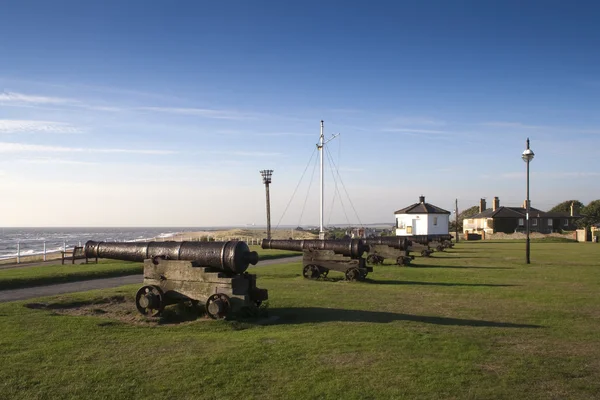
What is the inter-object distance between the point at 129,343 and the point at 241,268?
9.58 ft

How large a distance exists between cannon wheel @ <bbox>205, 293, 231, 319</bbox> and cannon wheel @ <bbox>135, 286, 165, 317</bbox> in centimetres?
108

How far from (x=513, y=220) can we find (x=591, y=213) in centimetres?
3809

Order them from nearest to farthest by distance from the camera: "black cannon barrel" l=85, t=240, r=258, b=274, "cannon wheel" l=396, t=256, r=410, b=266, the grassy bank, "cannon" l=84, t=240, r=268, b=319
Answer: "cannon" l=84, t=240, r=268, b=319 → "black cannon barrel" l=85, t=240, r=258, b=274 → the grassy bank → "cannon wheel" l=396, t=256, r=410, b=266

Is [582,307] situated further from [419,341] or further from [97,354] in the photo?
[97,354]

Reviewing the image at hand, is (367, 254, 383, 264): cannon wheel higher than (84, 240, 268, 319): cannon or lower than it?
lower

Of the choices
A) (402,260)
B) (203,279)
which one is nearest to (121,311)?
(203,279)

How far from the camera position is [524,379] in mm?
6379

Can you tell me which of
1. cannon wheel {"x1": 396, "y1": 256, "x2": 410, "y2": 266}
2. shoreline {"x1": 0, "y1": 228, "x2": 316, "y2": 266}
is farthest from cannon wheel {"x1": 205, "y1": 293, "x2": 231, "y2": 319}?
shoreline {"x1": 0, "y1": 228, "x2": 316, "y2": 266}

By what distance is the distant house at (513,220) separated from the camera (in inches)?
3039

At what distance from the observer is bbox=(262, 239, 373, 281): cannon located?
1797 centimetres

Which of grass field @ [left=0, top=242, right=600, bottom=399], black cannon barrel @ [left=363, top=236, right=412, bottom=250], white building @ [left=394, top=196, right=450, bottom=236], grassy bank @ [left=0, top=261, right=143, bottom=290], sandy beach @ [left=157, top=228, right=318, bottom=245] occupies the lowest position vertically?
grass field @ [left=0, top=242, right=600, bottom=399]

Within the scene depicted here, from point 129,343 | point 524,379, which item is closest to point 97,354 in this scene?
point 129,343

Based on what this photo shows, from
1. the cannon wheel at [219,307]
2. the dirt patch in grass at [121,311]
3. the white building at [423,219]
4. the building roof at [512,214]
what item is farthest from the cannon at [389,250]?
the building roof at [512,214]

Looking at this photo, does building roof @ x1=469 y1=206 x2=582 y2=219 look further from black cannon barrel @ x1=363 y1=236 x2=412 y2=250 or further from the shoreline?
black cannon barrel @ x1=363 y1=236 x2=412 y2=250
